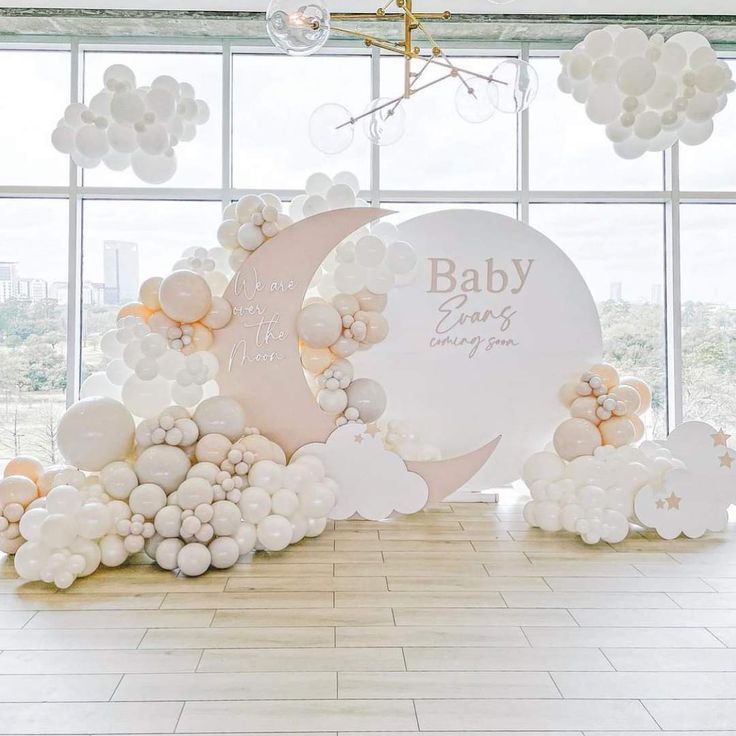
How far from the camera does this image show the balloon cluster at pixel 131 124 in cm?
359

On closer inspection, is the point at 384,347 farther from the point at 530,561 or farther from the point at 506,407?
the point at 530,561

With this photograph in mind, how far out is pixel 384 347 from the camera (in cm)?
439

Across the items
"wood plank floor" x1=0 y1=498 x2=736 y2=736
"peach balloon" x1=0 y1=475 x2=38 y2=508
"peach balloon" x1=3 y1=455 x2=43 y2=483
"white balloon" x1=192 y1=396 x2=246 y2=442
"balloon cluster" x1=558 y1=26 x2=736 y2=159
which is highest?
"balloon cluster" x1=558 y1=26 x2=736 y2=159

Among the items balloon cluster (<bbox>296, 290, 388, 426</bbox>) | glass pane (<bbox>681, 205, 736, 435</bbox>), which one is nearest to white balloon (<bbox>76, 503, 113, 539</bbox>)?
balloon cluster (<bbox>296, 290, 388, 426</bbox>)

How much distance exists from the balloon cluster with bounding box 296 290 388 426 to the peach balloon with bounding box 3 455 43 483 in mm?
1388

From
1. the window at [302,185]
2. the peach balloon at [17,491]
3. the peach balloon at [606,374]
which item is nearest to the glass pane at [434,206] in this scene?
the window at [302,185]

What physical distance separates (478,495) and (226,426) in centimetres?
171

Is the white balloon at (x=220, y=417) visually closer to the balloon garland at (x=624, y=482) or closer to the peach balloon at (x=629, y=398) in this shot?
the balloon garland at (x=624, y=482)

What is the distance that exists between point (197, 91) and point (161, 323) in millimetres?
2281

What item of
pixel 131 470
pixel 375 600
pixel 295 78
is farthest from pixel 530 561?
pixel 295 78

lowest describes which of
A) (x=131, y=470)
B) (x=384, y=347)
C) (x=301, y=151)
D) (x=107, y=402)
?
(x=131, y=470)

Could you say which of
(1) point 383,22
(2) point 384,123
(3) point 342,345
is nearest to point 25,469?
(3) point 342,345

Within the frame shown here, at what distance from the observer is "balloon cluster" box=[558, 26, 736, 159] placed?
3512 millimetres

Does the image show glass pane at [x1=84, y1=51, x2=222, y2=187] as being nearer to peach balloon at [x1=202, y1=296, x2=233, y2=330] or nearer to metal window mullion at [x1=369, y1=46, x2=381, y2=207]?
metal window mullion at [x1=369, y1=46, x2=381, y2=207]
